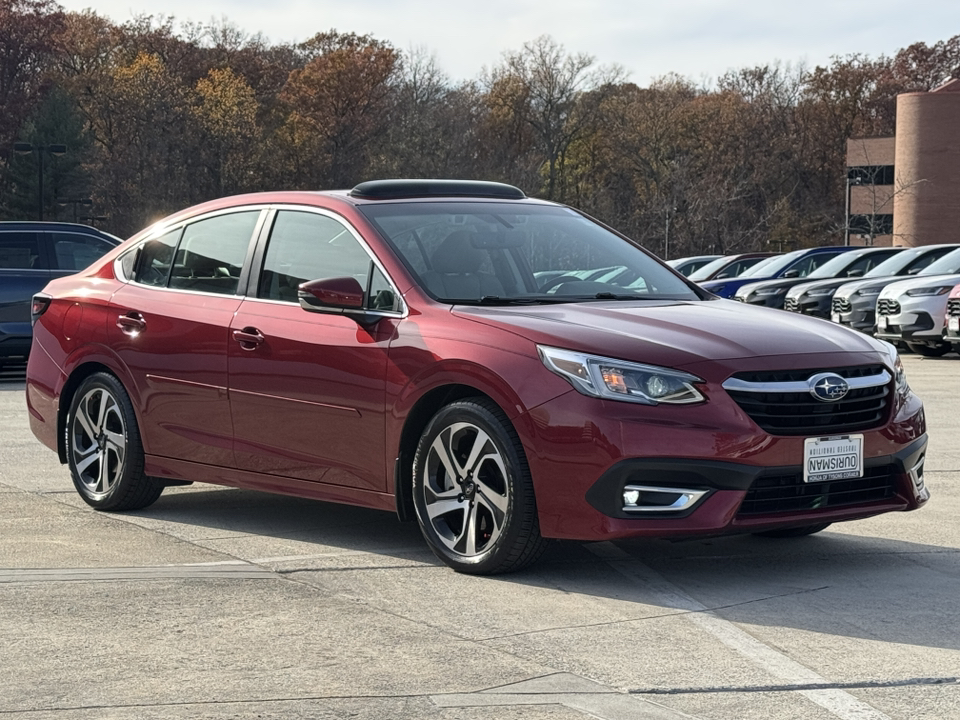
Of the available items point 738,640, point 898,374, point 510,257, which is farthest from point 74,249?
point 738,640

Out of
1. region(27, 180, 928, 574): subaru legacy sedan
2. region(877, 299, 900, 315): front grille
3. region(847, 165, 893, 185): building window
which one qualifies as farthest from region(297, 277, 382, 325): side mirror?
region(847, 165, 893, 185): building window

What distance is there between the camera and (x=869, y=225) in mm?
77438

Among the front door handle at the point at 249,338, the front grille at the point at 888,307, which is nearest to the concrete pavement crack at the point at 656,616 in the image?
the front door handle at the point at 249,338

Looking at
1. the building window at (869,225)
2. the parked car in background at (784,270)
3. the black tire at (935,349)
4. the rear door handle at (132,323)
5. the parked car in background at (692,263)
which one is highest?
the rear door handle at (132,323)

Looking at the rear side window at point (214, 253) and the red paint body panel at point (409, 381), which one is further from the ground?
the rear side window at point (214, 253)

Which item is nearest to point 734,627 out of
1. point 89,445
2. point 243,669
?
point 243,669

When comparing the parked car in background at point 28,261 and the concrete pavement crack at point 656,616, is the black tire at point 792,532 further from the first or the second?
the parked car in background at point 28,261

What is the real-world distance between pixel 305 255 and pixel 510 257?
1.01 meters

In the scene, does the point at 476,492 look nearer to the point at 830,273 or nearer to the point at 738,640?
the point at 738,640

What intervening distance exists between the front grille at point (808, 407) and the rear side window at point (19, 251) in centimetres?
1376

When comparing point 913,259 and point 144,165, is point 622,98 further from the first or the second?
point 913,259

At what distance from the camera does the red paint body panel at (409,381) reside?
5910 millimetres

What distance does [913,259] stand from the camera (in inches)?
991

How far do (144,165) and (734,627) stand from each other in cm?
7106
